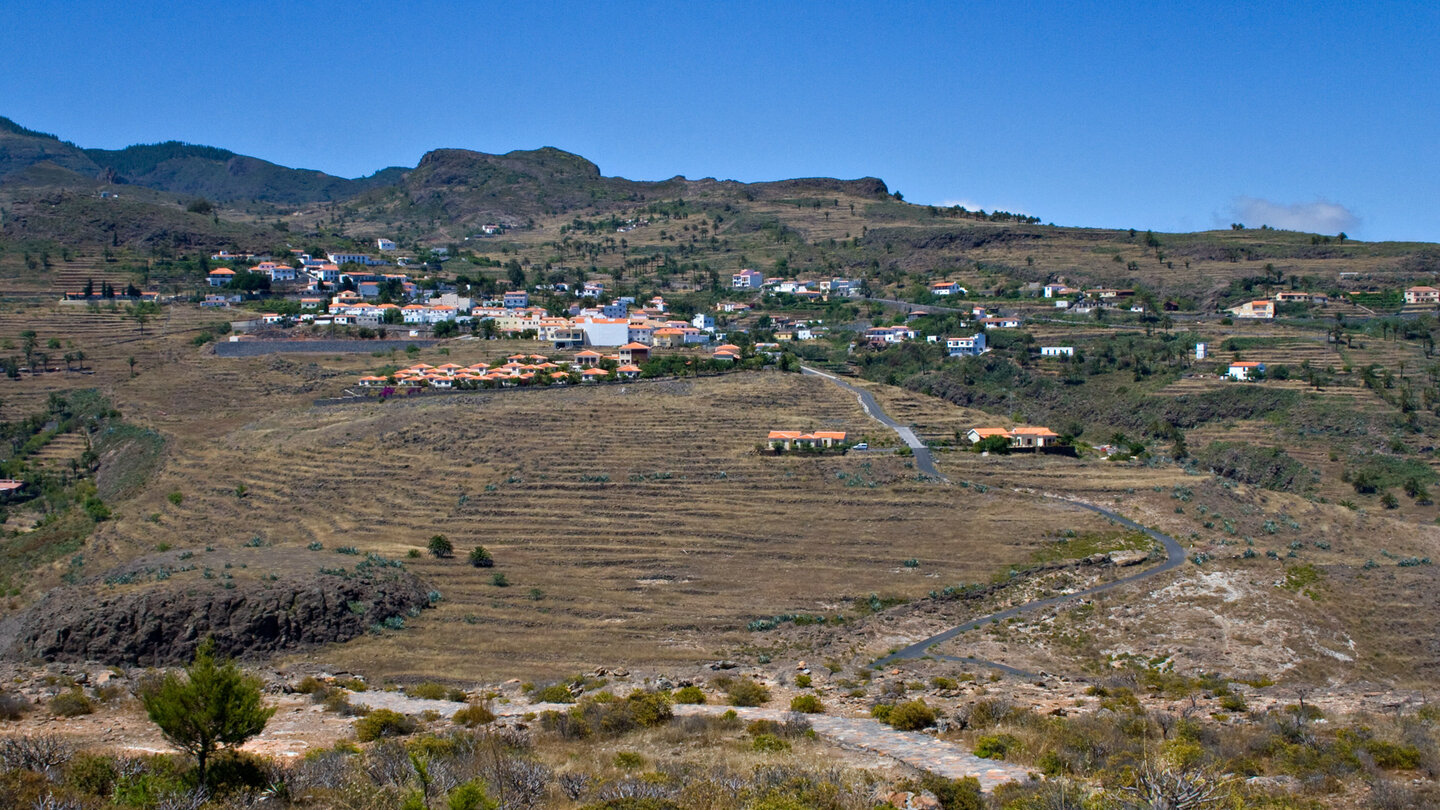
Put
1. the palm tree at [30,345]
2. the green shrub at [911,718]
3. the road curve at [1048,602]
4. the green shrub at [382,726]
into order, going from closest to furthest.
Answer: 1. the green shrub at [382,726]
2. the green shrub at [911,718]
3. the road curve at [1048,602]
4. the palm tree at [30,345]

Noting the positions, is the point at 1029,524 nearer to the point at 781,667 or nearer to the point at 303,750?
the point at 781,667

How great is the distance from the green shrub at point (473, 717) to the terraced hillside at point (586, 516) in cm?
675

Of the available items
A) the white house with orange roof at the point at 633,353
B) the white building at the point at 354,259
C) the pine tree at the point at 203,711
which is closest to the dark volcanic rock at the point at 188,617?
the pine tree at the point at 203,711

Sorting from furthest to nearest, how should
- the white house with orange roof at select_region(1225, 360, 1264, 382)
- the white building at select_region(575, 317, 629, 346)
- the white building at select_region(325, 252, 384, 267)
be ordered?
the white building at select_region(325, 252, 384, 267) → the white building at select_region(575, 317, 629, 346) → the white house with orange roof at select_region(1225, 360, 1264, 382)

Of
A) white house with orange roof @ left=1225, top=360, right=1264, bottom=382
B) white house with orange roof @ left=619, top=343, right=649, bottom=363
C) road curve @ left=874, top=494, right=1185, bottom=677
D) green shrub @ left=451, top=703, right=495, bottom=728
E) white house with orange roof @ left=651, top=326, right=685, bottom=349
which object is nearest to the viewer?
green shrub @ left=451, top=703, right=495, bottom=728

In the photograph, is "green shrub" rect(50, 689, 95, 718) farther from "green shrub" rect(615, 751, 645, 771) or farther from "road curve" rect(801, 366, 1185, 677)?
"road curve" rect(801, 366, 1185, 677)

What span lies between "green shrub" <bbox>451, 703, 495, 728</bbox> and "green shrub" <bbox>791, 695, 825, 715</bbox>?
5.51 meters

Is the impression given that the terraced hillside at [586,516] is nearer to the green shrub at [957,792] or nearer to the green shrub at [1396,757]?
the green shrub at [957,792]

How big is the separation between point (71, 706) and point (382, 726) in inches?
221

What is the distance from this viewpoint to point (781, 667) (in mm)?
23703

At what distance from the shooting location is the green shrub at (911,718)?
16.7 m

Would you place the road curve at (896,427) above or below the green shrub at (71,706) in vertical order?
above

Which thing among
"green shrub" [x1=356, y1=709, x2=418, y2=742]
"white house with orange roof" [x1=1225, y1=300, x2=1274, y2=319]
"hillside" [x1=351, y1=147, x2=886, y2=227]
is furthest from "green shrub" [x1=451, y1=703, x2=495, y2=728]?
"hillside" [x1=351, y1=147, x2=886, y2=227]

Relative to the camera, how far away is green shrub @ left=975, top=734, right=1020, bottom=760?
47.9ft
